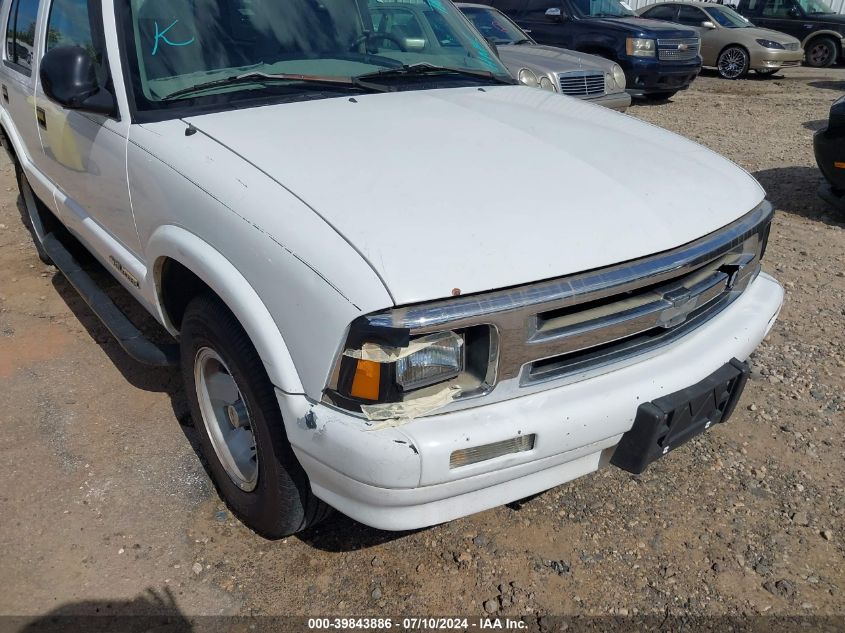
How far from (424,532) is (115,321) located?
174cm

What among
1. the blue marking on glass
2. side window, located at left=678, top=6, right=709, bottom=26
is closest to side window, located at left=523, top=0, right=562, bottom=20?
side window, located at left=678, top=6, right=709, bottom=26

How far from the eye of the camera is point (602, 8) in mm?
11633

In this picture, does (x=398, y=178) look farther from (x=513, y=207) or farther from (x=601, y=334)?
(x=601, y=334)

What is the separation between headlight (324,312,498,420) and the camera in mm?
1773

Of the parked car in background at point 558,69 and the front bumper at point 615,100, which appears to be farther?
the front bumper at point 615,100

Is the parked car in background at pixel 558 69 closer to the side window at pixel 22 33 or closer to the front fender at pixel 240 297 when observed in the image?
the side window at pixel 22 33

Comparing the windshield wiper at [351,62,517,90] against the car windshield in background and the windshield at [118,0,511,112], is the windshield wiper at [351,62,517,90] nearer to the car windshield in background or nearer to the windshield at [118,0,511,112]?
the windshield at [118,0,511,112]

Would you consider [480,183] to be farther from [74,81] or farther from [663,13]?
[663,13]

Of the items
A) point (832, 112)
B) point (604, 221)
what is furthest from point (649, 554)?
point (832, 112)

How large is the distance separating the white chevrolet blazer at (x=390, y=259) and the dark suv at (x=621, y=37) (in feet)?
28.5

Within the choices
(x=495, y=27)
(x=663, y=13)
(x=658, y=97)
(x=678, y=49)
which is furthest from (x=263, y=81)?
(x=663, y=13)

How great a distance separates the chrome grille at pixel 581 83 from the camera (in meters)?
8.34

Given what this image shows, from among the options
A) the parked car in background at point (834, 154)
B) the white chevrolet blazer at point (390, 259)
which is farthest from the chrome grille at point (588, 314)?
the parked car in background at point (834, 154)

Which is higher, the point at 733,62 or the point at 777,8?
the point at 777,8
